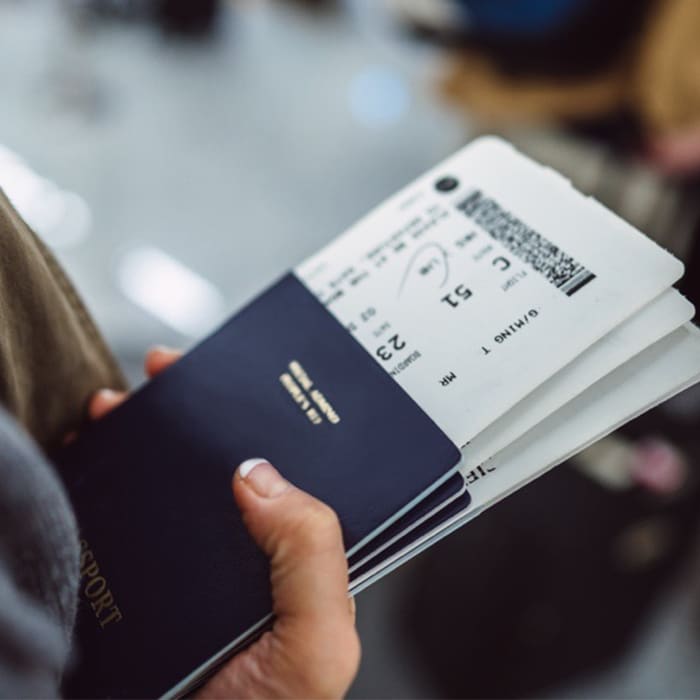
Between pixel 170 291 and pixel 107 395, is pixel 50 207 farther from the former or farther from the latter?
pixel 107 395

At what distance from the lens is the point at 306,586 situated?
0.55 m

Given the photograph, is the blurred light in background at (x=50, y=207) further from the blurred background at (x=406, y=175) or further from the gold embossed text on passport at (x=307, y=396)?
the gold embossed text on passport at (x=307, y=396)

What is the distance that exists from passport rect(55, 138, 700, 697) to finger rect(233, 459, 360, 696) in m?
0.02

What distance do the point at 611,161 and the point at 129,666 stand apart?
1352mm

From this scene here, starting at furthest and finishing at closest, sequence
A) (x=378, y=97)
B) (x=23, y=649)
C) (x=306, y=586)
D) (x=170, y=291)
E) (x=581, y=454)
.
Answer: (x=378, y=97) < (x=170, y=291) < (x=581, y=454) < (x=306, y=586) < (x=23, y=649)

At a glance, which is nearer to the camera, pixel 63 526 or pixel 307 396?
pixel 63 526

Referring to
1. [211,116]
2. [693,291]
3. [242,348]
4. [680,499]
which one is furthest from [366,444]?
[211,116]

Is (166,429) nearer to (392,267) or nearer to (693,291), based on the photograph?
(392,267)

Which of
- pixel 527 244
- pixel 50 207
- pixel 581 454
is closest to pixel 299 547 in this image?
pixel 527 244

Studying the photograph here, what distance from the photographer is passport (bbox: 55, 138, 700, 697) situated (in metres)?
0.58

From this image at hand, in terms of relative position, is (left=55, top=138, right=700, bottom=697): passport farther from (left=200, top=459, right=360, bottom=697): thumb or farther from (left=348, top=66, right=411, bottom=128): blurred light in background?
(left=348, top=66, right=411, bottom=128): blurred light in background

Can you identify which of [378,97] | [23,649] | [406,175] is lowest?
[406,175]

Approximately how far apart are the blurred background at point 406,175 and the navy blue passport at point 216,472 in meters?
0.21

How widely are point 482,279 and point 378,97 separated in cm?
223
